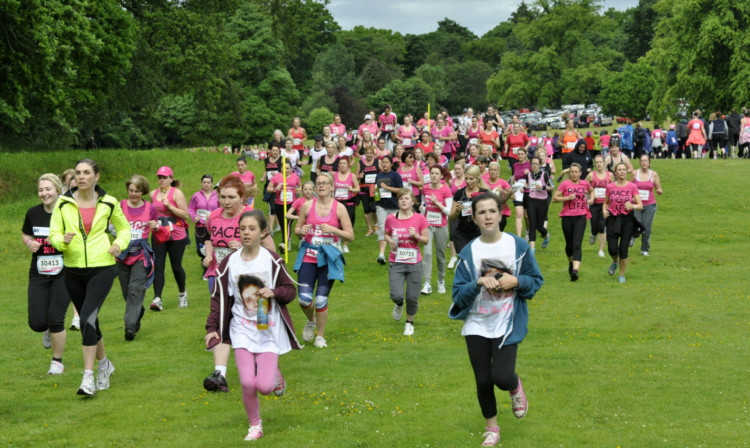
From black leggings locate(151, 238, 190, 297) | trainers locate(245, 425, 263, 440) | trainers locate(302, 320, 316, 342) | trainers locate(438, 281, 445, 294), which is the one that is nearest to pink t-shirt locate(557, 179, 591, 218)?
trainers locate(438, 281, 445, 294)

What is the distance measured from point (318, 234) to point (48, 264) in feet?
10.6

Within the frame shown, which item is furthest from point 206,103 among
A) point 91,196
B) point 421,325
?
point 91,196

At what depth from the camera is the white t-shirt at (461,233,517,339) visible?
657 centimetres

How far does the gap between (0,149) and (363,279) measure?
69.7 feet

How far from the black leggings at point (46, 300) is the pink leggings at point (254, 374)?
9.97 ft

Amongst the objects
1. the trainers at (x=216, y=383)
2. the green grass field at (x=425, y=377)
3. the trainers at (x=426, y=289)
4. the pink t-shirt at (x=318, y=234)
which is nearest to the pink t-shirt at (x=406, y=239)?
the green grass field at (x=425, y=377)

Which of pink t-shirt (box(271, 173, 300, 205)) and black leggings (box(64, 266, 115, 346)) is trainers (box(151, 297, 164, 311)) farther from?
pink t-shirt (box(271, 173, 300, 205))

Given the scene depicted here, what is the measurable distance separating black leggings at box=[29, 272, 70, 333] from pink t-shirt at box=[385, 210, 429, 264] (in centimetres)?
465

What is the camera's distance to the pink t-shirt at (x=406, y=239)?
11758mm

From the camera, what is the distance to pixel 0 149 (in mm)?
32562

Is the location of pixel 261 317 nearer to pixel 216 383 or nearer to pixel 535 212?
pixel 216 383

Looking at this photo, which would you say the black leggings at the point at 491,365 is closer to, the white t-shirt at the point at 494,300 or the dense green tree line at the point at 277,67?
the white t-shirt at the point at 494,300

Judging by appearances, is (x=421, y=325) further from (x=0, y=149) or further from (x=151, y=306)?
(x=0, y=149)

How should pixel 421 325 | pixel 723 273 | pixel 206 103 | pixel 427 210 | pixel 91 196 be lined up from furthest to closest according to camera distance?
pixel 206 103, pixel 723 273, pixel 427 210, pixel 421 325, pixel 91 196
